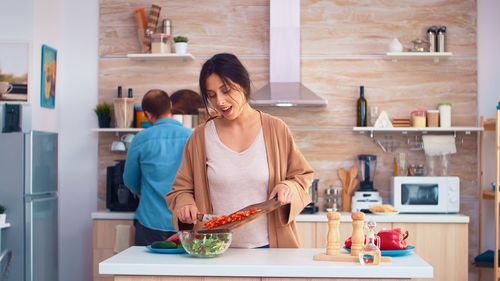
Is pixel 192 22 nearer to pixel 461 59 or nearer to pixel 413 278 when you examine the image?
pixel 461 59

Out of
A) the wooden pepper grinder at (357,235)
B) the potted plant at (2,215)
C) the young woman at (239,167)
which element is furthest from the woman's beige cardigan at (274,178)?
the potted plant at (2,215)

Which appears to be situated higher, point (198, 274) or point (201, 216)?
point (201, 216)

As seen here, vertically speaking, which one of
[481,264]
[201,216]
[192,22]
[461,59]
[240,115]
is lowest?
[481,264]

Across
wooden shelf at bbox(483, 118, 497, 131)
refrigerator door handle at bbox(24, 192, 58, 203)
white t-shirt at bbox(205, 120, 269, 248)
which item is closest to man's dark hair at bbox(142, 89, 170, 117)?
refrigerator door handle at bbox(24, 192, 58, 203)

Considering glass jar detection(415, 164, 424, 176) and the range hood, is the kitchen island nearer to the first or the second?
glass jar detection(415, 164, 424, 176)

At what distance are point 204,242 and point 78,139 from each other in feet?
10.6

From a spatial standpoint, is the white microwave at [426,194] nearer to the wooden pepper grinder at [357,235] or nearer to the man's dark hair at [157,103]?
the man's dark hair at [157,103]

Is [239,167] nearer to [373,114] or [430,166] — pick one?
[373,114]

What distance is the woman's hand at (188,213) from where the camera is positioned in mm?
2213

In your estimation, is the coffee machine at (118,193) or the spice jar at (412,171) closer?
Answer: the coffee machine at (118,193)

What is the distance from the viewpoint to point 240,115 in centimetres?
234

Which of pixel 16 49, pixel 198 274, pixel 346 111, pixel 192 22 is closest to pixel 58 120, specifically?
pixel 16 49

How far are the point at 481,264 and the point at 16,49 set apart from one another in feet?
12.2

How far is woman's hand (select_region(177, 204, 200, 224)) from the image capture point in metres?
2.21
